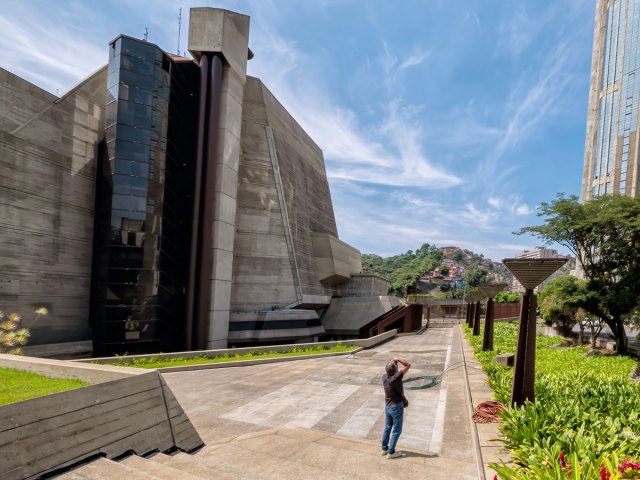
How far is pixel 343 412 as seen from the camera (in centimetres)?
1054

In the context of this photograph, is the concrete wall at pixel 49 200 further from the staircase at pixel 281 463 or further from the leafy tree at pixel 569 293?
the leafy tree at pixel 569 293

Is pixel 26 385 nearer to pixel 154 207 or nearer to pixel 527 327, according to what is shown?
pixel 527 327

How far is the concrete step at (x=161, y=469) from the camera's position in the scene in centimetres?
535

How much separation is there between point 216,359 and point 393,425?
610 inches

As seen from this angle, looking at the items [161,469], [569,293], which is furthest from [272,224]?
[161,469]

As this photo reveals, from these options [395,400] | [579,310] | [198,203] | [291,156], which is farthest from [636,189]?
[395,400]

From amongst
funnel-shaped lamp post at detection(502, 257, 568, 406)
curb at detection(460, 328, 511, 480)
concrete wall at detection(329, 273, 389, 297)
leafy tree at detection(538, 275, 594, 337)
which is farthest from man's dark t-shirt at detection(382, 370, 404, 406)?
concrete wall at detection(329, 273, 389, 297)

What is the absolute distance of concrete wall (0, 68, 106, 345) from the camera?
20547 mm

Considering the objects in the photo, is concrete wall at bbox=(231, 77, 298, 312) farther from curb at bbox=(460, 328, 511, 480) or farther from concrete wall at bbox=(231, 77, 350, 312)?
curb at bbox=(460, 328, 511, 480)

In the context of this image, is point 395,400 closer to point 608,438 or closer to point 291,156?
point 608,438

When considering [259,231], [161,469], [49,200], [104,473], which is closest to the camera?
[104,473]

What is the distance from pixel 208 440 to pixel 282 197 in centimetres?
2768

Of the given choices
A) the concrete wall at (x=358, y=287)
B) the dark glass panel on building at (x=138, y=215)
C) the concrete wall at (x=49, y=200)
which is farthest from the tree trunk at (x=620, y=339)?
the concrete wall at (x=49, y=200)

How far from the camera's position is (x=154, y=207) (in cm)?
2548
